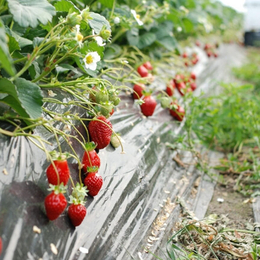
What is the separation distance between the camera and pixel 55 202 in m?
1.13

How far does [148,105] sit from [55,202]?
41.9 inches

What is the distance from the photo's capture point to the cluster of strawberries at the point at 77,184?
44.9 inches

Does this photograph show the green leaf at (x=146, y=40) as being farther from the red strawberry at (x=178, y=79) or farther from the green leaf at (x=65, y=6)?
the green leaf at (x=65, y=6)

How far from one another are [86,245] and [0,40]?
27.0 inches

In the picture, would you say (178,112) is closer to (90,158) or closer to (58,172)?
(90,158)

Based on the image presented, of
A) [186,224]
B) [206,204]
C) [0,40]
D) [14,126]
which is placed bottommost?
[206,204]

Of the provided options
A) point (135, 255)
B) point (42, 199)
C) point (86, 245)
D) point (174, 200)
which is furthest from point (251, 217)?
point (42, 199)

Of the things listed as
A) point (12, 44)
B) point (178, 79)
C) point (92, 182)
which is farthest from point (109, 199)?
point (178, 79)

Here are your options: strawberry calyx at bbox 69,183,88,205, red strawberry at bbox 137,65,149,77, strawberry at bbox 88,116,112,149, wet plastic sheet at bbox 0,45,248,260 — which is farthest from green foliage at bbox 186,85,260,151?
strawberry calyx at bbox 69,183,88,205

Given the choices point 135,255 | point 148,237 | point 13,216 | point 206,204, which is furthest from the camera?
point 206,204

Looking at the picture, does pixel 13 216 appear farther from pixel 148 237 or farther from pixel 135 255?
pixel 148 237

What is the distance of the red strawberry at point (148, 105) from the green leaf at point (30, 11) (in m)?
0.93

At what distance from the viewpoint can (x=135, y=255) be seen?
4.58ft

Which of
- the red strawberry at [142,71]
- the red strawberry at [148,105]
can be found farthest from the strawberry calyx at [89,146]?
the red strawberry at [142,71]
